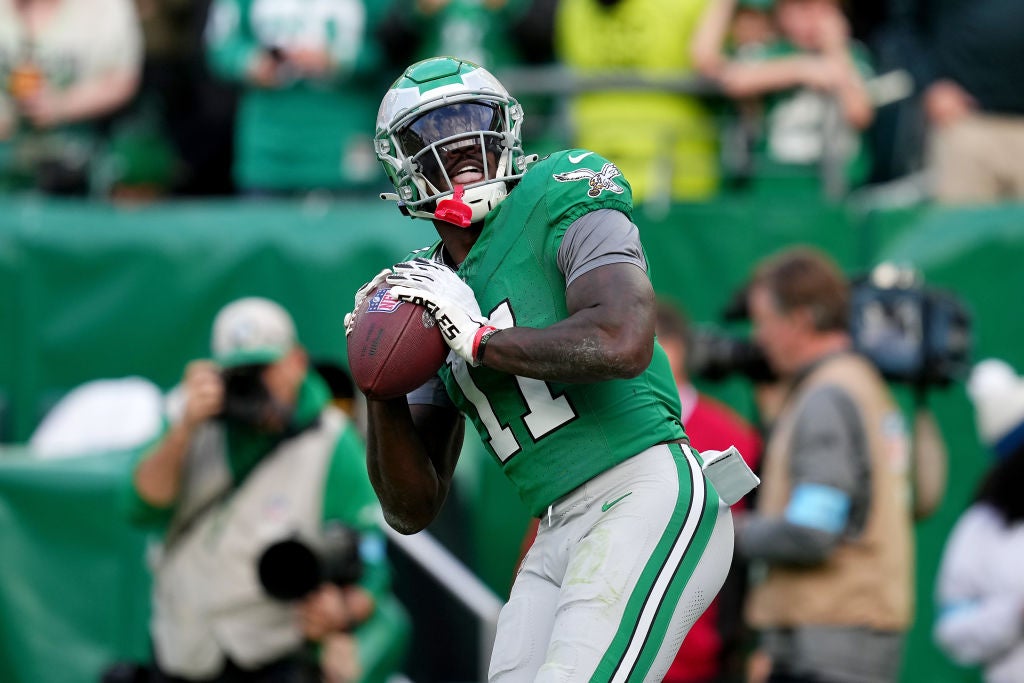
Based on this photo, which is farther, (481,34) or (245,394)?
(481,34)

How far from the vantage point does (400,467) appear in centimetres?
366

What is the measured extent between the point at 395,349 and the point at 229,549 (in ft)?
8.24

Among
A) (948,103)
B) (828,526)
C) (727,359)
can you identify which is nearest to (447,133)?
(828,526)

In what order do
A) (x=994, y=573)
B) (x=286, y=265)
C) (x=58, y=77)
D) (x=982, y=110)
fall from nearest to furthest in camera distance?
1. (x=994, y=573)
2. (x=286, y=265)
3. (x=982, y=110)
4. (x=58, y=77)

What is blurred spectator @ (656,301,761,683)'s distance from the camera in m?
5.77

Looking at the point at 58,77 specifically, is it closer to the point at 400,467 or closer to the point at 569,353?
the point at 400,467

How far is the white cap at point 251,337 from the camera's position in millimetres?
5637

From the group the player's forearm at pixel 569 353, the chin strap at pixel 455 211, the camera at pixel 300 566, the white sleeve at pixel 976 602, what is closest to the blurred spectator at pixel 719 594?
the white sleeve at pixel 976 602

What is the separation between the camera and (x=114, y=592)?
6.37 m

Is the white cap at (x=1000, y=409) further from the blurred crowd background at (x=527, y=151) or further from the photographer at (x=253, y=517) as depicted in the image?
the photographer at (x=253, y=517)

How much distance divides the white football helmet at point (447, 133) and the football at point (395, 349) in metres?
0.31

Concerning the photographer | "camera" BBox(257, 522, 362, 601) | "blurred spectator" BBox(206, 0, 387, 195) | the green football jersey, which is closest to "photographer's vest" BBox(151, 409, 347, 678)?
the photographer

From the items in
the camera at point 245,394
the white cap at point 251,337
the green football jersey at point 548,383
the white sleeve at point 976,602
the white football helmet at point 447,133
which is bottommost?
the white sleeve at point 976,602

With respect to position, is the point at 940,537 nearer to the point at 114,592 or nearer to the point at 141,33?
the point at 114,592
